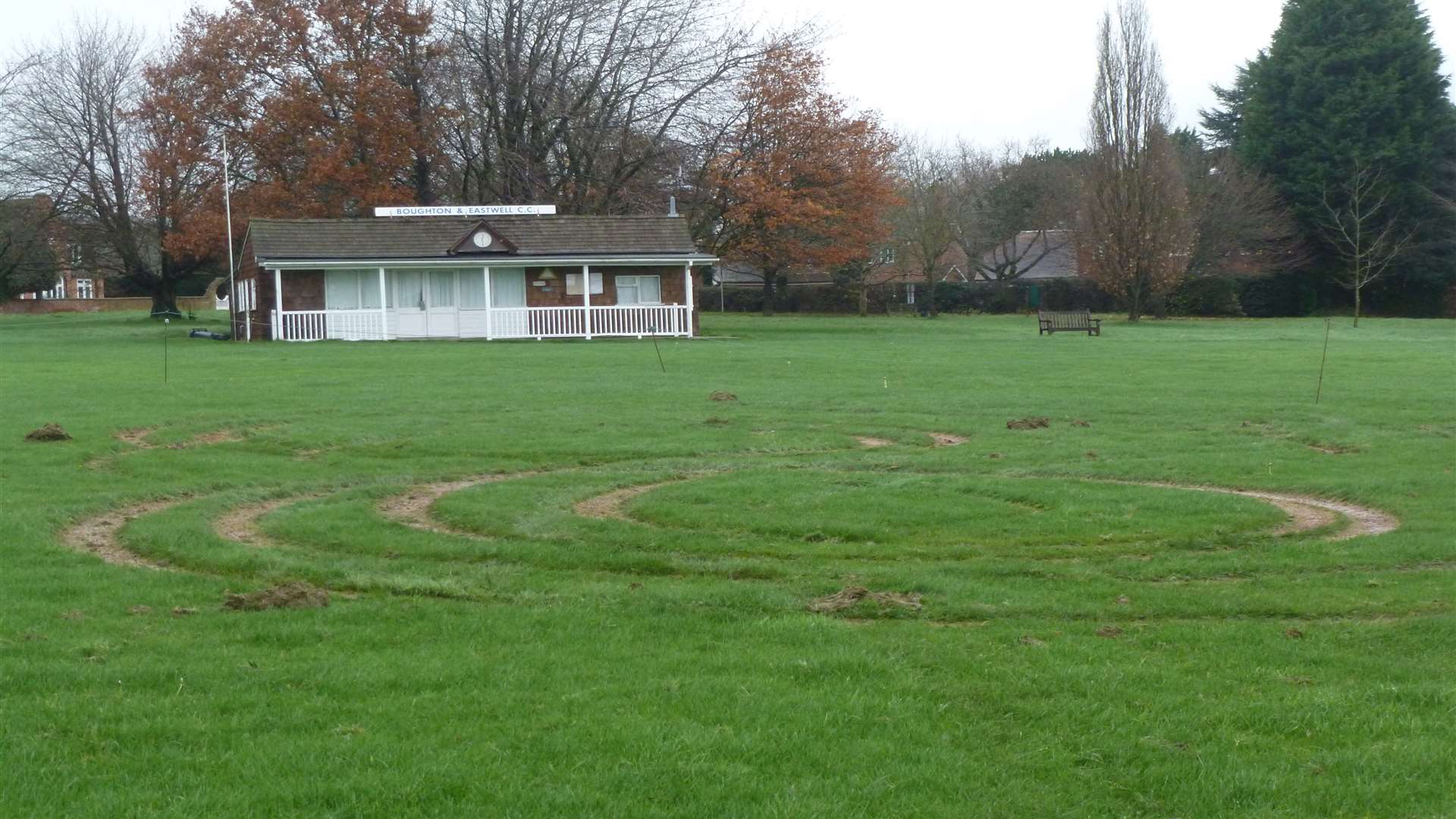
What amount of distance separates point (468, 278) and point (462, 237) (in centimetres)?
147

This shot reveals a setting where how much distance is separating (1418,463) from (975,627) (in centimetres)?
852

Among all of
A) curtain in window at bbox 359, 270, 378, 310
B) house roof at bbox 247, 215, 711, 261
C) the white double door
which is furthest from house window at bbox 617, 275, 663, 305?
curtain in window at bbox 359, 270, 378, 310

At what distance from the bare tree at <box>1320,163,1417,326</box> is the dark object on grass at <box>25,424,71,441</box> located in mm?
61186

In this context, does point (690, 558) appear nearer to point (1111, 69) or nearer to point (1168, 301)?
point (1111, 69)

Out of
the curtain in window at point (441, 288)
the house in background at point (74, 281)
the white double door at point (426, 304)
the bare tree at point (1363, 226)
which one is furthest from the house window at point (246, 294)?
the bare tree at point (1363, 226)

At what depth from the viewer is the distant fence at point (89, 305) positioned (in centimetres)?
7738

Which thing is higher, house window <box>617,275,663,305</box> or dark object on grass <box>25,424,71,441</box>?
house window <box>617,275,663,305</box>

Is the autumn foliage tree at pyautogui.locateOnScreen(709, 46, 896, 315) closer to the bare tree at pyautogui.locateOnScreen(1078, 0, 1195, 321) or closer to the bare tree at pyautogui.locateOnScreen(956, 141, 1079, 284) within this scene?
the bare tree at pyautogui.locateOnScreen(1078, 0, 1195, 321)

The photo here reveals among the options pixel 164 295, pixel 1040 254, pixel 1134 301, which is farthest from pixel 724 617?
pixel 1040 254

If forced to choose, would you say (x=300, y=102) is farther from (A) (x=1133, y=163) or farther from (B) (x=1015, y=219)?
(B) (x=1015, y=219)

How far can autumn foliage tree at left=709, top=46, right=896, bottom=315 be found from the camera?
160ft

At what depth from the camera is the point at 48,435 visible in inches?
596

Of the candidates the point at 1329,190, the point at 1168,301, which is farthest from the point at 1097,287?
the point at 1329,190

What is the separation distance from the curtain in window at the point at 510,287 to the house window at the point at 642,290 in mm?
3064
